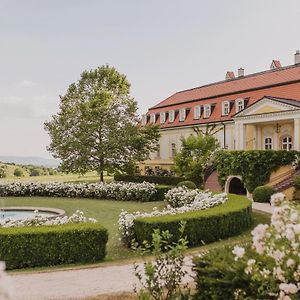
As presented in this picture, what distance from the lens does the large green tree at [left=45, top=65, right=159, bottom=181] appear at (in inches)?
1235

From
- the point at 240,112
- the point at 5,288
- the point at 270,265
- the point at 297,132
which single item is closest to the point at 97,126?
the point at 240,112

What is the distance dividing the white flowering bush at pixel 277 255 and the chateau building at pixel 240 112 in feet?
72.1

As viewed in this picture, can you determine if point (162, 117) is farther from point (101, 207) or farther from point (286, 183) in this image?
point (101, 207)

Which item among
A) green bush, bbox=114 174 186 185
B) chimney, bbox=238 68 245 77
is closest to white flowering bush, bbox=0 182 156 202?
green bush, bbox=114 174 186 185

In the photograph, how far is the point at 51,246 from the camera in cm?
1034

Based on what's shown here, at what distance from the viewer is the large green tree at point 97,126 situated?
31.4 m

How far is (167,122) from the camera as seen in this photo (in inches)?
1686

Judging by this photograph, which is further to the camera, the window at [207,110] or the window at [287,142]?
the window at [207,110]

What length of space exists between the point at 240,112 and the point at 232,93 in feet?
20.2

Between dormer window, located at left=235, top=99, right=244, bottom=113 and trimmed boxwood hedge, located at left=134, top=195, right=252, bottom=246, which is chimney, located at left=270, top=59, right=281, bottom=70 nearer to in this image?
dormer window, located at left=235, top=99, right=244, bottom=113

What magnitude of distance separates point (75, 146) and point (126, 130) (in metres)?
4.02

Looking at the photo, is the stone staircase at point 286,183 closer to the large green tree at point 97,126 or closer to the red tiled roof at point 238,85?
the red tiled roof at point 238,85

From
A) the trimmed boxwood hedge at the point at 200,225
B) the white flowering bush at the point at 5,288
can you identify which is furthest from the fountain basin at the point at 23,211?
the white flowering bush at the point at 5,288

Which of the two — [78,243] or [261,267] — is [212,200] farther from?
[261,267]
